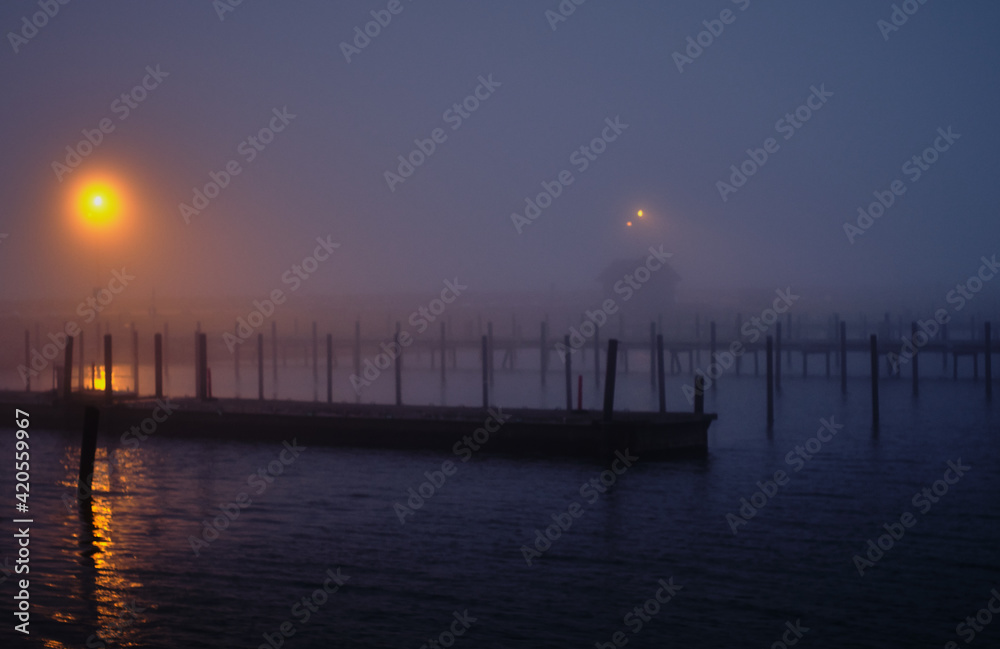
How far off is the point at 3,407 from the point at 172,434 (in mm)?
7581

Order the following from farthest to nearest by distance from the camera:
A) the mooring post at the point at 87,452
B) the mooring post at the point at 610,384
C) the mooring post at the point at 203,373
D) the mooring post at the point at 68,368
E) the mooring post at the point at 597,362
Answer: the mooring post at the point at 597,362
the mooring post at the point at 203,373
the mooring post at the point at 68,368
the mooring post at the point at 610,384
the mooring post at the point at 87,452

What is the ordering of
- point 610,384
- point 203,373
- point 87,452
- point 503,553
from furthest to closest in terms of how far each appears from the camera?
point 203,373 < point 610,384 < point 87,452 < point 503,553

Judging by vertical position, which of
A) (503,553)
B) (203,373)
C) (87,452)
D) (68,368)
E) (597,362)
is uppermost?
(68,368)

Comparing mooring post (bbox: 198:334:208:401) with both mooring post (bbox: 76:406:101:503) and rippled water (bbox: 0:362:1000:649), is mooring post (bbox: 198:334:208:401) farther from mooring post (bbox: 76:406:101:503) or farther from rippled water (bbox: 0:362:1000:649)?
mooring post (bbox: 76:406:101:503)

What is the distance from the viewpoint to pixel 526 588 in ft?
45.1

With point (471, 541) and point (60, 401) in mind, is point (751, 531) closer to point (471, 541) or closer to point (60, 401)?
point (471, 541)

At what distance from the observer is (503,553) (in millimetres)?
15742

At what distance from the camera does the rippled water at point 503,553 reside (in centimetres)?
1219

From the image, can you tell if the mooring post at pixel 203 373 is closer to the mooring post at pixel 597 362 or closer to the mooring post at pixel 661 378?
the mooring post at pixel 661 378

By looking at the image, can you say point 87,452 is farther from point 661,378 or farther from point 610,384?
point 661,378

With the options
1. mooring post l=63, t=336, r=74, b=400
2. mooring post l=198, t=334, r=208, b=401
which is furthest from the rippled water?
mooring post l=198, t=334, r=208, b=401

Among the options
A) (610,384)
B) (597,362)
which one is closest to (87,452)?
(610,384)

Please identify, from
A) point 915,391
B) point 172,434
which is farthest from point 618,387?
point 172,434

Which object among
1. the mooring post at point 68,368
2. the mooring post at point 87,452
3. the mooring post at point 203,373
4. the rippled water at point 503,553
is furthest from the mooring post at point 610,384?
the mooring post at point 68,368
